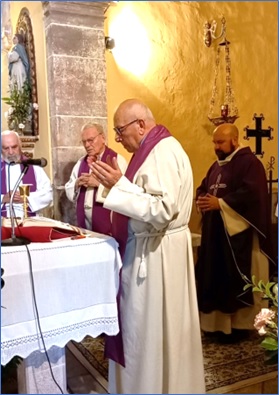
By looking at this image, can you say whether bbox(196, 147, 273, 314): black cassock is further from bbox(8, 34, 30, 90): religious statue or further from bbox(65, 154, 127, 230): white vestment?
bbox(8, 34, 30, 90): religious statue

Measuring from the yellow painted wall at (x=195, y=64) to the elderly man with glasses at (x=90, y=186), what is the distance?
1.24 meters

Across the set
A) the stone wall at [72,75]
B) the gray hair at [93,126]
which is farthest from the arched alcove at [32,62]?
the gray hair at [93,126]

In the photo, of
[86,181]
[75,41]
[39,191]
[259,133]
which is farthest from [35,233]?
[259,133]

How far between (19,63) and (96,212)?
5.78 ft

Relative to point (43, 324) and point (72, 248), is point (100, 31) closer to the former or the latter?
point (72, 248)

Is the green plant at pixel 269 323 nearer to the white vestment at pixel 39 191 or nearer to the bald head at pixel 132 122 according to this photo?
the bald head at pixel 132 122

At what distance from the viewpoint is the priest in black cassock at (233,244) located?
3.03 metres

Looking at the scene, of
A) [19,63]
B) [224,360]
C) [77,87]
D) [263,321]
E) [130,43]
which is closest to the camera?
[263,321]

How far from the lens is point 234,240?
3047 millimetres

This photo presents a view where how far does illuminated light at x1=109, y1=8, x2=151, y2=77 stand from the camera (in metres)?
4.06

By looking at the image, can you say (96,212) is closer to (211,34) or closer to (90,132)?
(90,132)

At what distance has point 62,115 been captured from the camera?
10.2ft

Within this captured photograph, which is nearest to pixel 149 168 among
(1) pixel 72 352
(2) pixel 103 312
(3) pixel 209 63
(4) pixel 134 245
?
(4) pixel 134 245

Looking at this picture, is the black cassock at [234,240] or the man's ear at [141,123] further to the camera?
the black cassock at [234,240]
